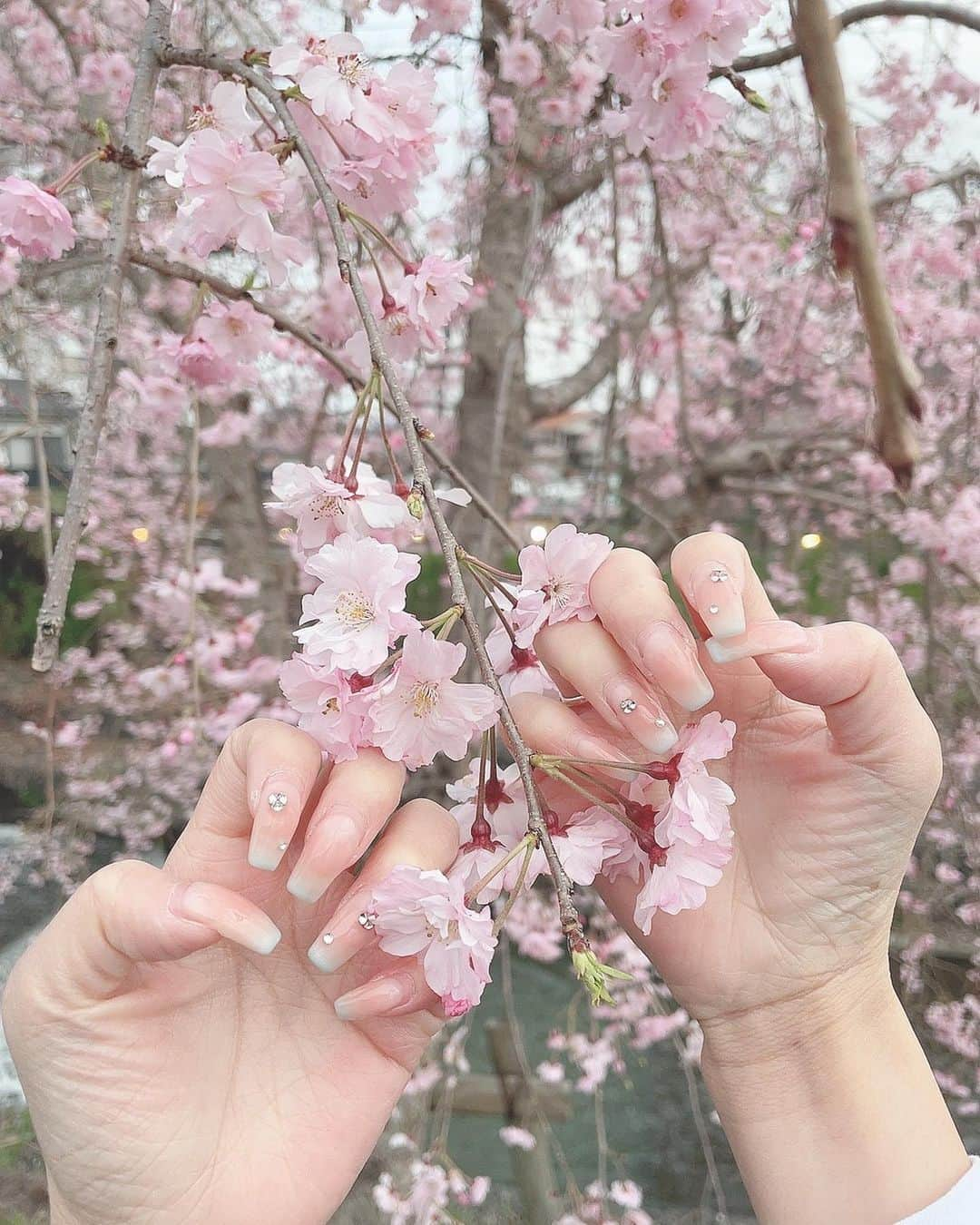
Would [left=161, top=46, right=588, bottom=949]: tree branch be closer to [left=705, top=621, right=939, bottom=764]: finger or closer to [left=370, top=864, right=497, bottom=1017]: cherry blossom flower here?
[left=370, top=864, right=497, bottom=1017]: cherry blossom flower

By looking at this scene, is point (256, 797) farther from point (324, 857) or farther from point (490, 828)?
point (490, 828)

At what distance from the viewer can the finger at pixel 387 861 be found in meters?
0.69

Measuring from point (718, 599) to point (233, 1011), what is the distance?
66 cm

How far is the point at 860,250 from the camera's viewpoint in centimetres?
70

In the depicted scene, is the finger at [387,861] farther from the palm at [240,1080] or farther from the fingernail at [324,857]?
the palm at [240,1080]

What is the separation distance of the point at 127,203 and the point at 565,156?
2460 millimetres

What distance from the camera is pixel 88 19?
306cm

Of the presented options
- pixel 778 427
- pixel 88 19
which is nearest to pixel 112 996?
pixel 88 19

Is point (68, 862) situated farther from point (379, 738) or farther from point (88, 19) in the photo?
point (379, 738)

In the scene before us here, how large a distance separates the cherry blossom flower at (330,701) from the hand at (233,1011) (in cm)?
2

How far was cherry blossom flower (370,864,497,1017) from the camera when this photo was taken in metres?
0.67

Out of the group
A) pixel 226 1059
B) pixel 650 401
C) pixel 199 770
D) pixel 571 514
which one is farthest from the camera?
pixel 571 514

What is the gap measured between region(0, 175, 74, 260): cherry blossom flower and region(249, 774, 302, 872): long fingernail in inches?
42.3

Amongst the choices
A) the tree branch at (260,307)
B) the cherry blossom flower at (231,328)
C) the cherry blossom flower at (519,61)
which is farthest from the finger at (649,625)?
the cherry blossom flower at (519,61)
